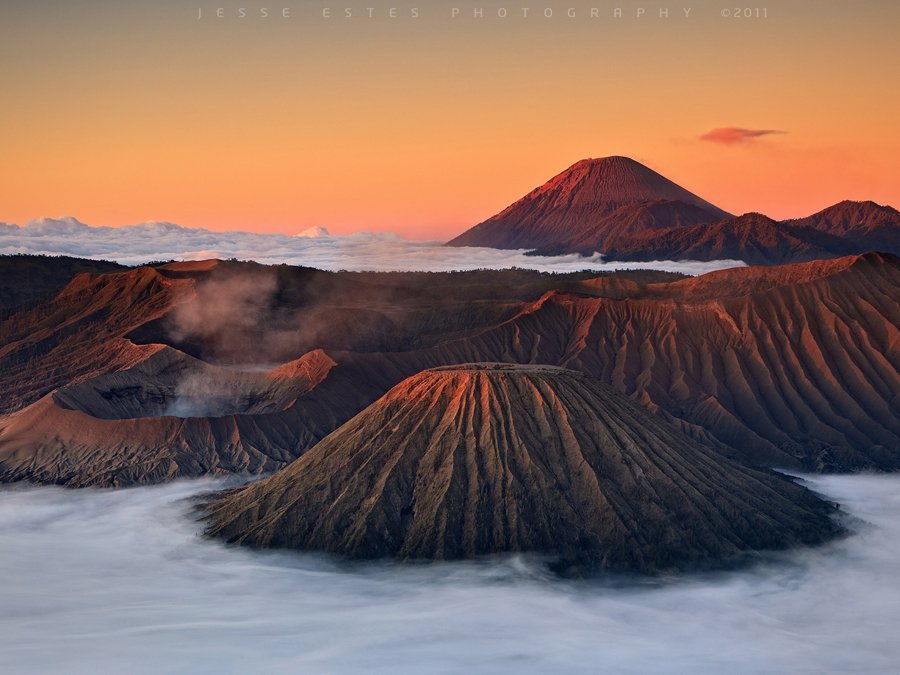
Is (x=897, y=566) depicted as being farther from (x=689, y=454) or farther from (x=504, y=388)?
(x=504, y=388)

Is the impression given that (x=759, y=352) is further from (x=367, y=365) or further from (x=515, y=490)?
(x=515, y=490)

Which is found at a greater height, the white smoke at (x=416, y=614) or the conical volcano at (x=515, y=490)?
the conical volcano at (x=515, y=490)

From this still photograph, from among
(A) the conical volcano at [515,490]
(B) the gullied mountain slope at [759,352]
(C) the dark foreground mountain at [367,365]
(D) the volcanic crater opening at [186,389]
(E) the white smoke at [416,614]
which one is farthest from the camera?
(D) the volcanic crater opening at [186,389]

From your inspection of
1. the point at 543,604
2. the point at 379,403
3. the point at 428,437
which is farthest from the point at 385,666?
the point at 379,403

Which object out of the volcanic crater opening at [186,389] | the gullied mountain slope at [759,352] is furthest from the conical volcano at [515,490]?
the volcanic crater opening at [186,389]

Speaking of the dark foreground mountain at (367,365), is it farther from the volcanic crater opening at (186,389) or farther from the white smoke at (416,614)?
the white smoke at (416,614)

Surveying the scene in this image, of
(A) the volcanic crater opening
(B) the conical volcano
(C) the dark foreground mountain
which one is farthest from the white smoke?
(A) the volcanic crater opening
